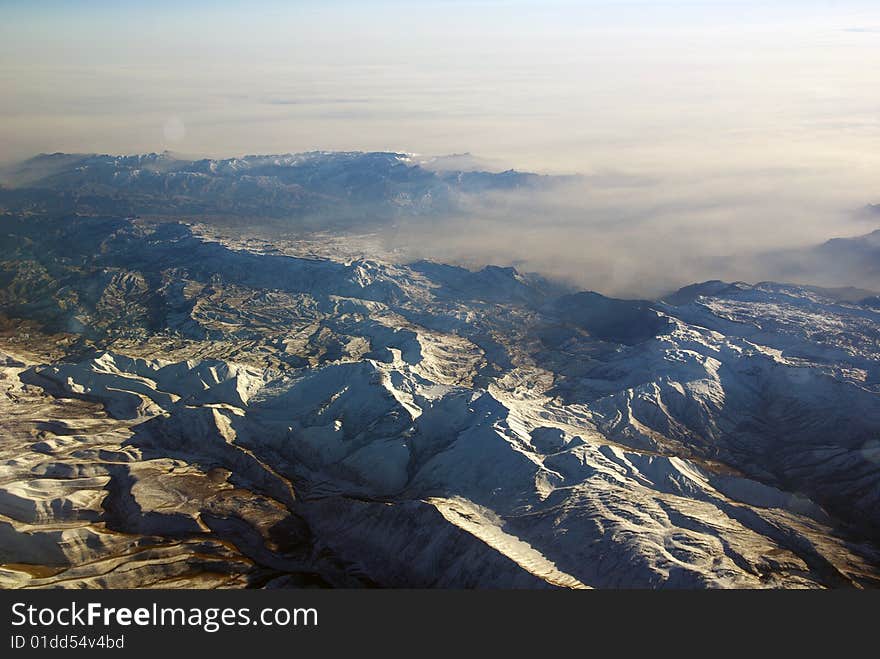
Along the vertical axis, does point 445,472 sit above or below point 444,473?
above

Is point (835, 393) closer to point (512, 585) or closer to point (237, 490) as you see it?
point (512, 585)

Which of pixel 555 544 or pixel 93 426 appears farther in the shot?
pixel 93 426

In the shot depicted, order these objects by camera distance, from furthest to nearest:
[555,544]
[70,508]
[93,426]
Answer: [93,426], [70,508], [555,544]

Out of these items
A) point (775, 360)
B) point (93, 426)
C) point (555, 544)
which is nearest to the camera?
point (555, 544)

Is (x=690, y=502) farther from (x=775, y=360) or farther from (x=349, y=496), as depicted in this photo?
(x=775, y=360)

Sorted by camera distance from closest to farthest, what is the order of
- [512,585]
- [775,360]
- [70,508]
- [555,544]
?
[512,585], [555,544], [70,508], [775,360]

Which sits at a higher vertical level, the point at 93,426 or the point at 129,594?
the point at 129,594

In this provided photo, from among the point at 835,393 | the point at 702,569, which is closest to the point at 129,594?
the point at 702,569

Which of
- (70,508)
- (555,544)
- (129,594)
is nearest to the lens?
(129,594)

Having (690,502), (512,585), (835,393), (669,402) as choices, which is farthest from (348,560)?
(835,393)
